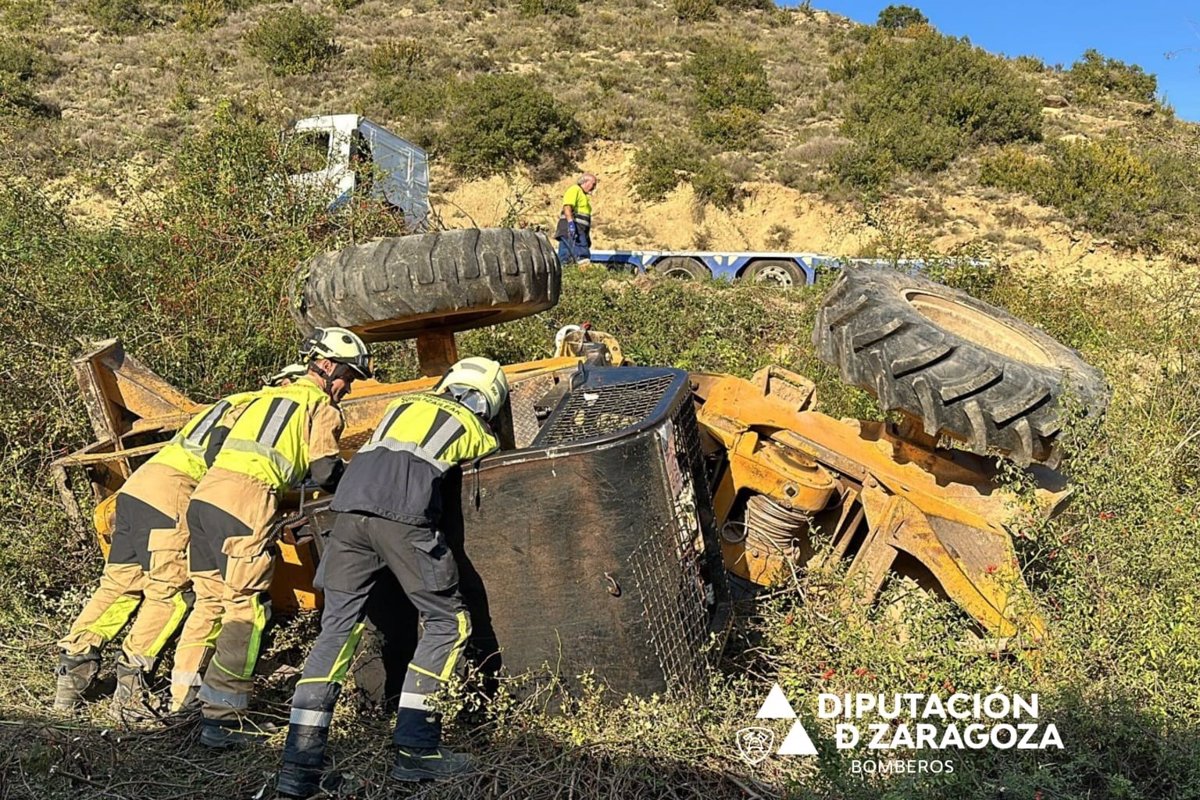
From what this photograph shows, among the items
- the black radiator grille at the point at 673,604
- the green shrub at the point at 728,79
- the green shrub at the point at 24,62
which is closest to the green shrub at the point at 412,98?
the green shrub at the point at 728,79

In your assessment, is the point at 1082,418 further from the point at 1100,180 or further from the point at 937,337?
the point at 1100,180

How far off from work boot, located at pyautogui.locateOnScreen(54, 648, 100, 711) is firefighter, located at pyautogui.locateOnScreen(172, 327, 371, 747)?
49cm

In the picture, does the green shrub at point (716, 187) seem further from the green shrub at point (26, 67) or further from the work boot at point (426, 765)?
the work boot at point (426, 765)

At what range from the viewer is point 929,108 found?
70.3ft

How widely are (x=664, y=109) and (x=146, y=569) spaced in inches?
842

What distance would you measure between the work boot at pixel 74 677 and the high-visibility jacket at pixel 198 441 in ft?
2.97

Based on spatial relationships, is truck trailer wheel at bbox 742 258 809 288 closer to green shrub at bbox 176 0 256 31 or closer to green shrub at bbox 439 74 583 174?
green shrub at bbox 439 74 583 174

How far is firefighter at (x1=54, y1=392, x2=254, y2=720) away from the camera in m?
3.99

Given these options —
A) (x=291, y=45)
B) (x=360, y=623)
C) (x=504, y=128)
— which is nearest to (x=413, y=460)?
(x=360, y=623)

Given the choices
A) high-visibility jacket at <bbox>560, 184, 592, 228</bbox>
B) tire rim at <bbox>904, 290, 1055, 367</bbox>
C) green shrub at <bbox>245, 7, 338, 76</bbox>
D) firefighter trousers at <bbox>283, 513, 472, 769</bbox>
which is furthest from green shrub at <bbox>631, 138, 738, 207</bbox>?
firefighter trousers at <bbox>283, 513, 472, 769</bbox>

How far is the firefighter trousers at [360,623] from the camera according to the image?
3211 millimetres

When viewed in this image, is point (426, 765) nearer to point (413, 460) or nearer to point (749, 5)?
point (413, 460)

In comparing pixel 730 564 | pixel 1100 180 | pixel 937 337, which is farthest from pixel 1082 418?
pixel 1100 180

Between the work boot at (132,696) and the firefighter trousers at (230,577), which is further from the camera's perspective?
the work boot at (132,696)
